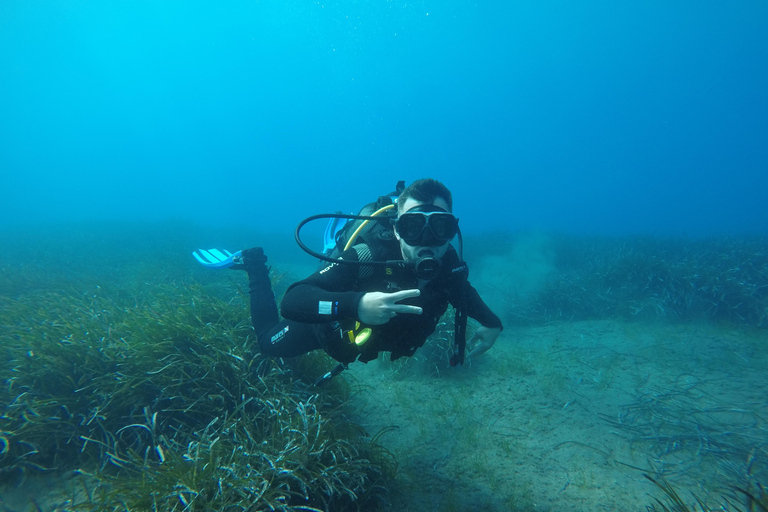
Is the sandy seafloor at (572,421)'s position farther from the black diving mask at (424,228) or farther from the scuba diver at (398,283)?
the black diving mask at (424,228)

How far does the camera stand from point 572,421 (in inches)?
155

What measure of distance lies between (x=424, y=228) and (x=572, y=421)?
347cm

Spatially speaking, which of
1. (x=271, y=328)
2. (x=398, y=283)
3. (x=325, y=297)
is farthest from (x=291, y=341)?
(x=398, y=283)

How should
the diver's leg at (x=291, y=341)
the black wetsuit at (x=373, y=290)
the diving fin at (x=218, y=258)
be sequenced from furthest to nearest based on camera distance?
the diving fin at (x=218, y=258)
the diver's leg at (x=291, y=341)
the black wetsuit at (x=373, y=290)

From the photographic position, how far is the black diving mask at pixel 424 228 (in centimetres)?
275

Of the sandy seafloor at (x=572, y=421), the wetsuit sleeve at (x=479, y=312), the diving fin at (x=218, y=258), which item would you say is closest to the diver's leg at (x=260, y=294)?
the diving fin at (x=218, y=258)

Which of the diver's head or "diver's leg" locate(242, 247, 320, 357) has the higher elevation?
the diver's head

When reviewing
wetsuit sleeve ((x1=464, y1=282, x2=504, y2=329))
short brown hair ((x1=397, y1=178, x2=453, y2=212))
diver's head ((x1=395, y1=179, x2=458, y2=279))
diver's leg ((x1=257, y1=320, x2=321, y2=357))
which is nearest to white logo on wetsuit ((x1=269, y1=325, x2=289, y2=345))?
diver's leg ((x1=257, y1=320, x2=321, y2=357))

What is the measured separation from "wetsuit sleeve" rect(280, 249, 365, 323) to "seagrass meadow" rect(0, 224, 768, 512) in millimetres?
1082

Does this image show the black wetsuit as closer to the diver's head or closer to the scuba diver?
the scuba diver

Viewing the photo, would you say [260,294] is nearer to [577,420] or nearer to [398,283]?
[398,283]

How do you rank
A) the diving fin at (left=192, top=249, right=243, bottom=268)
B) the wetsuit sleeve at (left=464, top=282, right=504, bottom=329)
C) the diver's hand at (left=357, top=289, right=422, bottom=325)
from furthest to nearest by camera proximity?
the diving fin at (left=192, top=249, right=243, bottom=268) → the wetsuit sleeve at (left=464, top=282, right=504, bottom=329) → the diver's hand at (left=357, top=289, right=422, bottom=325)

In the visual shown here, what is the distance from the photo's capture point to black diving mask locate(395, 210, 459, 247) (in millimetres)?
2750

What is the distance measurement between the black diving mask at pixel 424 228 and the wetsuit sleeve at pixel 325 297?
0.54 metres
